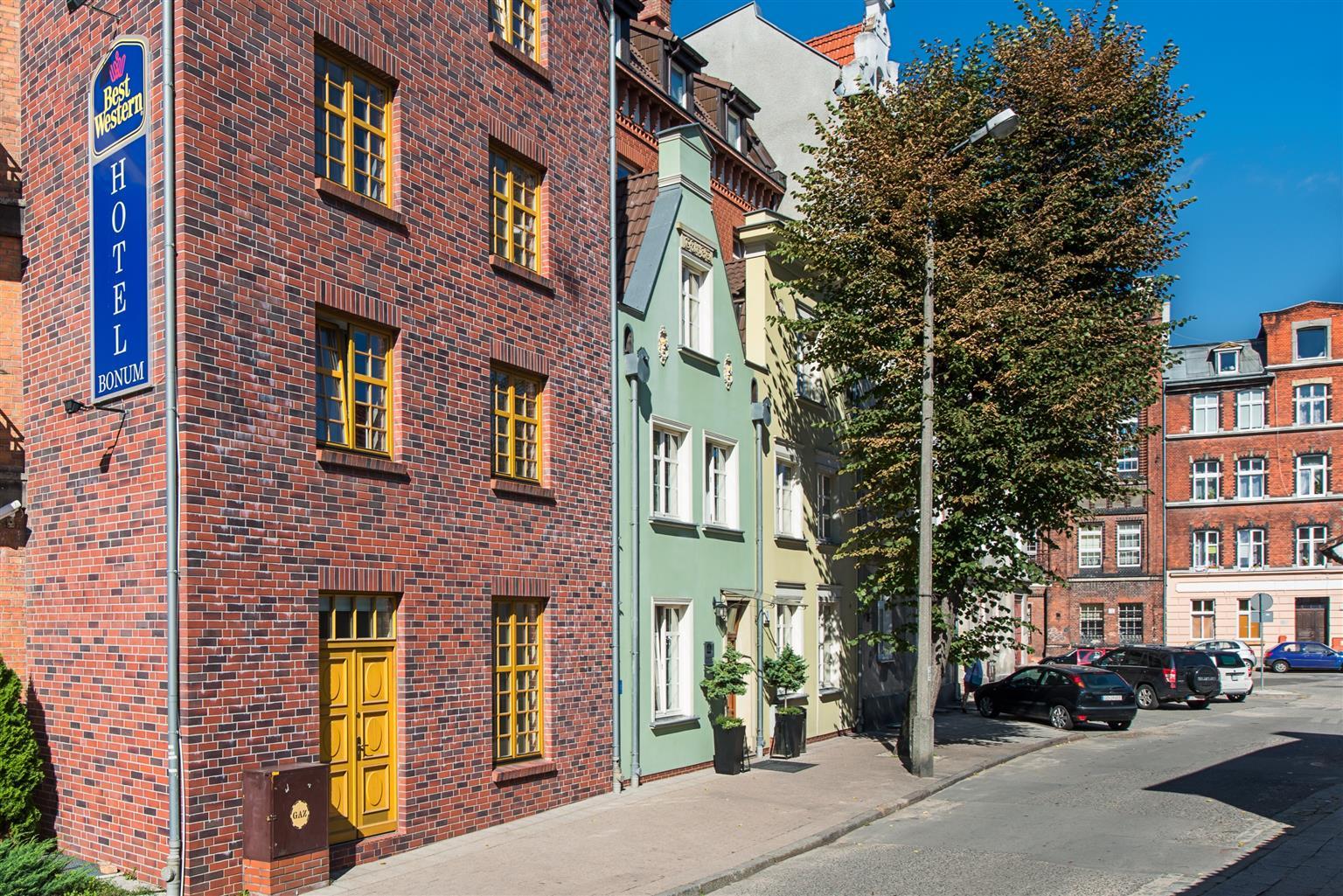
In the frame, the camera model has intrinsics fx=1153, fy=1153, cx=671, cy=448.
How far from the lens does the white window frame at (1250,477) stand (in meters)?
52.9

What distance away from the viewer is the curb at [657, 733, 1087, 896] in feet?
35.4

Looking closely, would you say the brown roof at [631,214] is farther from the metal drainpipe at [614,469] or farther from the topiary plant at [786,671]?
the topiary plant at [786,671]

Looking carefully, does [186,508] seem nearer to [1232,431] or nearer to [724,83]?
[724,83]

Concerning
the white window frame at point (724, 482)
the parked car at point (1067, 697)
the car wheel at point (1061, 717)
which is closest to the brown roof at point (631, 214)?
the white window frame at point (724, 482)

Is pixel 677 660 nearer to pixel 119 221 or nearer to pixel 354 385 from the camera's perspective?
pixel 354 385

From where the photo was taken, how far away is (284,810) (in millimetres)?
9977

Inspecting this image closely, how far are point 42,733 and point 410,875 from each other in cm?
394

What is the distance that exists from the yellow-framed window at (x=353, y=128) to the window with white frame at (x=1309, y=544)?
165 feet

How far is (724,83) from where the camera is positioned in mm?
25203

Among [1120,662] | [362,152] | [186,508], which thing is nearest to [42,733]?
[186,508]

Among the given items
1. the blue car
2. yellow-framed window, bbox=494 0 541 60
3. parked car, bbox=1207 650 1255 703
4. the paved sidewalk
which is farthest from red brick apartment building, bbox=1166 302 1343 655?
yellow-framed window, bbox=494 0 541 60

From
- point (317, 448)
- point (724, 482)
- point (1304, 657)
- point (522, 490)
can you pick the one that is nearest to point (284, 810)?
point (317, 448)

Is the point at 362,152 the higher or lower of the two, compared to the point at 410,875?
higher

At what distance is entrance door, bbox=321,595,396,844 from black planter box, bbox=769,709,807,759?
9.28 m
